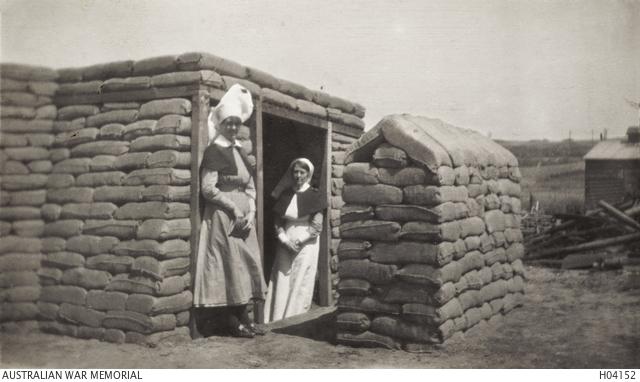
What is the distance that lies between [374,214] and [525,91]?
2.04 meters

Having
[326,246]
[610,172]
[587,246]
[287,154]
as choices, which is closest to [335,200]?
[326,246]

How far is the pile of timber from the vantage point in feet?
28.7

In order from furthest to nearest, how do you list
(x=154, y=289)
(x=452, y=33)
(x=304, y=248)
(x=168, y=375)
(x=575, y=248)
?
(x=575, y=248), (x=304, y=248), (x=452, y=33), (x=154, y=289), (x=168, y=375)

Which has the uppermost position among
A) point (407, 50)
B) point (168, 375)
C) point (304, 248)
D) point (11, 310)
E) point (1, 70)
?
point (407, 50)

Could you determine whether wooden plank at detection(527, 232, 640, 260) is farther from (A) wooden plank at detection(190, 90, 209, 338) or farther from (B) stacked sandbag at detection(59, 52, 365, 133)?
(A) wooden plank at detection(190, 90, 209, 338)

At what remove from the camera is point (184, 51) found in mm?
4785

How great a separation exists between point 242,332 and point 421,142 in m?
2.26

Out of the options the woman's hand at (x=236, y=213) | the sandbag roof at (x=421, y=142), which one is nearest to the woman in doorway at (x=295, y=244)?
the woman's hand at (x=236, y=213)

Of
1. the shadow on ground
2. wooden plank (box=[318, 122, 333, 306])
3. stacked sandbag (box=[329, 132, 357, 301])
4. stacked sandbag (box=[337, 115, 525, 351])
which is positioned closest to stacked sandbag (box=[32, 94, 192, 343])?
the shadow on ground

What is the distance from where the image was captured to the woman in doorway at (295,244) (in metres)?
6.36

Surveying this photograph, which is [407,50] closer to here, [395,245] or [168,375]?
[395,245]

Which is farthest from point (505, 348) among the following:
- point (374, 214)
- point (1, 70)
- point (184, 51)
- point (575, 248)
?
point (575, 248)

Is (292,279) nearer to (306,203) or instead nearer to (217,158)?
(306,203)

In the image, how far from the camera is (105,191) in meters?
4.83
